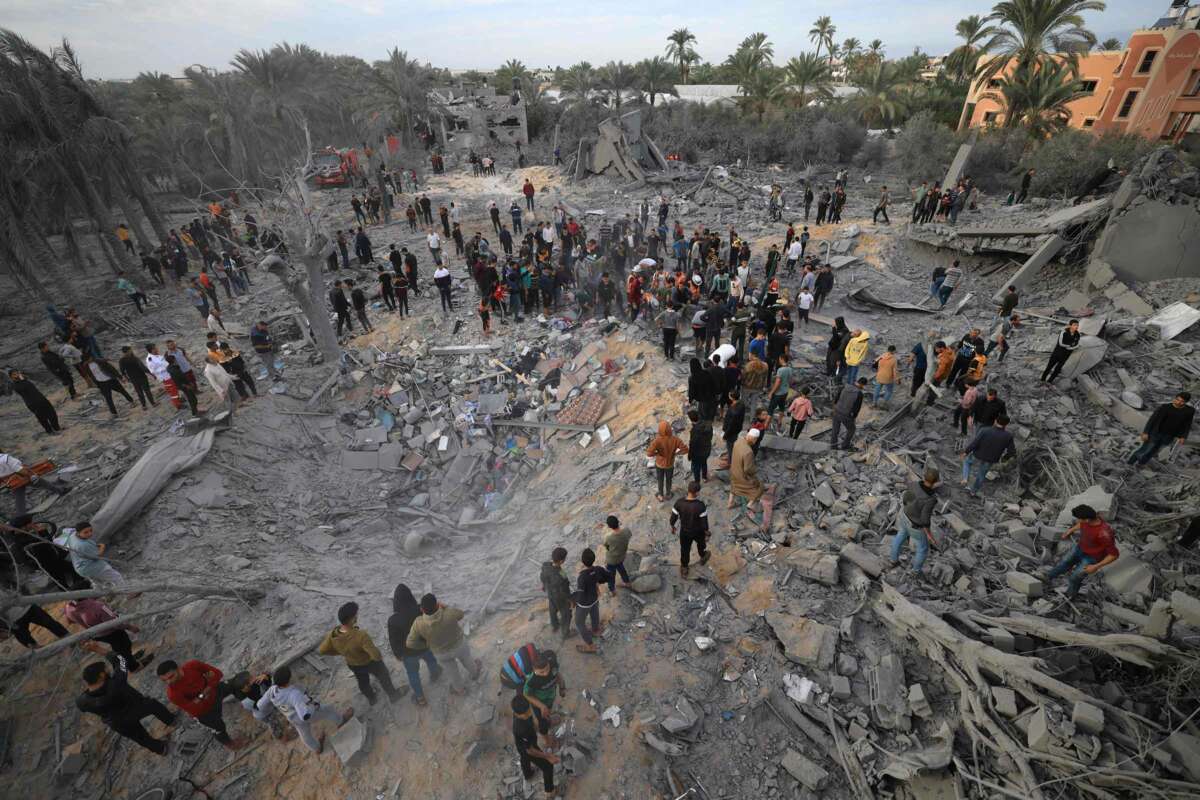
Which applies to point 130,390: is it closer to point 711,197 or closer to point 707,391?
point 707,391

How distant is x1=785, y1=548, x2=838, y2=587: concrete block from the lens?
615 cm

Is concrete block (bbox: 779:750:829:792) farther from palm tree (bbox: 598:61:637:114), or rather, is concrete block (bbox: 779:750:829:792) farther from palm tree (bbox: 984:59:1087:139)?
palm tree (bbox: 598:61:637:114)

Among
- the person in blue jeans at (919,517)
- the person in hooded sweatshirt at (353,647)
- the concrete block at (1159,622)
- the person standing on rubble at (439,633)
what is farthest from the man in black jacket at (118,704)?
the concrete block at (1159,622)

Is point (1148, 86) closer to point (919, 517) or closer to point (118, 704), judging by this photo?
point (919, 517)

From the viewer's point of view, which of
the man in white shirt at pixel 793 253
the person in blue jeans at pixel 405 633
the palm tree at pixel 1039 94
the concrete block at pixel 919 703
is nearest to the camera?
the concrete block at pixel 919 703

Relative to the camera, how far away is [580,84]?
3312 centimetres

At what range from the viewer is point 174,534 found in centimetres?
813

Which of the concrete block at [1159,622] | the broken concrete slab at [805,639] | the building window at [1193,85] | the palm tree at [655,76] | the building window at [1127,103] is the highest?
the palm tree at [655,76]

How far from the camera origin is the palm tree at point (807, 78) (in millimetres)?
31344

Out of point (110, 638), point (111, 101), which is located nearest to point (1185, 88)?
point (110, 638)

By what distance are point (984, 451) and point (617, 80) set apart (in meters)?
33.0

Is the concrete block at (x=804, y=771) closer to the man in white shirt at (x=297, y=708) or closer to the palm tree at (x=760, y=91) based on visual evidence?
the man in white shirt at (x=297, y=708)

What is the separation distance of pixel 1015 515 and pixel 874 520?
203 centimetres

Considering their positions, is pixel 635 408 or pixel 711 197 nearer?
pixel 635 408
